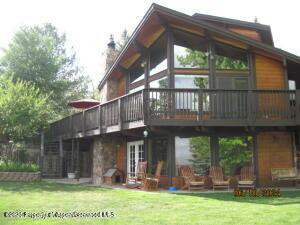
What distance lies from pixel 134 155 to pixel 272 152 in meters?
5.63

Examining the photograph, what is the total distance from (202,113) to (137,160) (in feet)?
15.2

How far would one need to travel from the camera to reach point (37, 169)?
701 inches

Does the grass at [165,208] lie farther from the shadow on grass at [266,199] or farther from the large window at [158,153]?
the large window at [158,153]

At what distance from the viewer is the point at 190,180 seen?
42.6ft

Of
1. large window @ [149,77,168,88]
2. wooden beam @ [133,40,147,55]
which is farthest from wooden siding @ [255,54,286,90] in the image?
wooden beam @ [133,40,147,55]

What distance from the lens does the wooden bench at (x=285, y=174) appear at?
13.5 m

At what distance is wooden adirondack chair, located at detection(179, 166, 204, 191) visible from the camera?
1275 cm

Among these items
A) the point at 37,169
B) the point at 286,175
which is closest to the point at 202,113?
the point at 286,175

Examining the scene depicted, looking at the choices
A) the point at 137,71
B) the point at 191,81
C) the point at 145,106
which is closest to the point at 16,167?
the point at 137,71

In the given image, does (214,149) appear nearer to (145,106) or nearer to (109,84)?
(145,106)

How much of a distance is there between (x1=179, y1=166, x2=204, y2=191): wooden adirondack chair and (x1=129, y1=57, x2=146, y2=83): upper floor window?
15.5ft

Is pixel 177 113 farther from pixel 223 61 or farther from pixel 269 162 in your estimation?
pixel 269 162

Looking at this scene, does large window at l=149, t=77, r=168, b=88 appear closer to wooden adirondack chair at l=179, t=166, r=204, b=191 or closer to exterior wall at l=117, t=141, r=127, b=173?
wooden adirondack chair at l=179, t=166, r=204, b=191

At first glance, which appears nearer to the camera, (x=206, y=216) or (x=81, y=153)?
(x=206, y=216)
